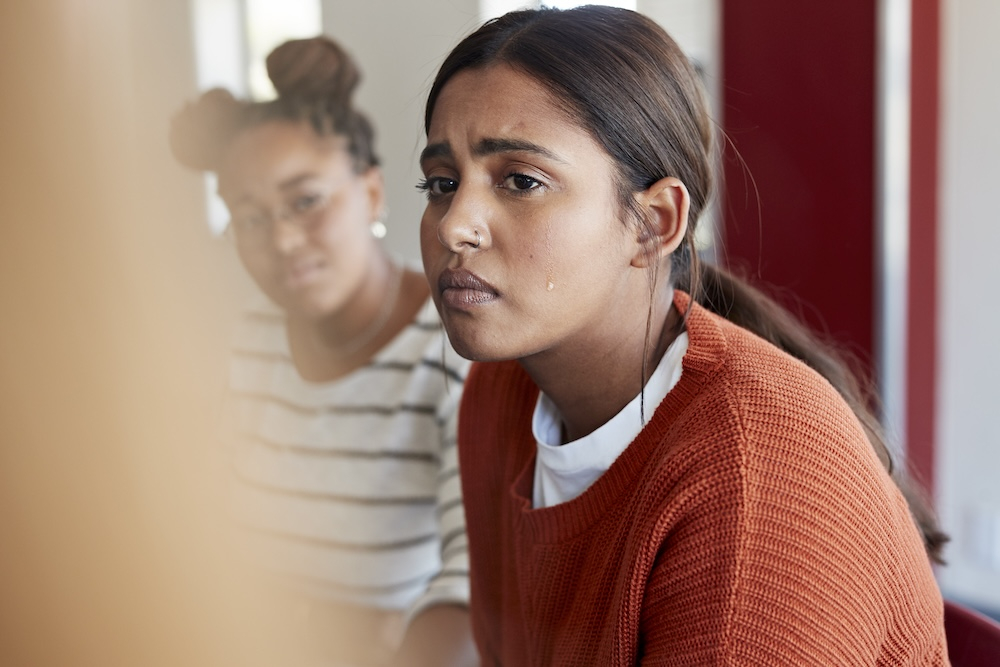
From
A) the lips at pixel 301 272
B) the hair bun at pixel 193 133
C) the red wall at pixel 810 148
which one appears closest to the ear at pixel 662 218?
the hair bun at pixel 193 133

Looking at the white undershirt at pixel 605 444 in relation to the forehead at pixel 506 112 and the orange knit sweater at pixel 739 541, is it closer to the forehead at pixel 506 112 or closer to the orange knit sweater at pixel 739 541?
the orange knit sweater at pixel 739 541

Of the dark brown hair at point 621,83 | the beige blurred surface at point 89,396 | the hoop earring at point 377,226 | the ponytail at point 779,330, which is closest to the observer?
the beige blurred surface at point 89,396

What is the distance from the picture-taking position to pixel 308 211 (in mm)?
1087

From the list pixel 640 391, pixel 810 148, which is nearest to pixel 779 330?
pixel 640 391

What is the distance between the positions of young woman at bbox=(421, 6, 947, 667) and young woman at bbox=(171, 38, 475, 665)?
0.28 metres

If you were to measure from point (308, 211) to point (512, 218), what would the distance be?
1.73 feet

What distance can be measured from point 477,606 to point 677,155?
470 millimetres

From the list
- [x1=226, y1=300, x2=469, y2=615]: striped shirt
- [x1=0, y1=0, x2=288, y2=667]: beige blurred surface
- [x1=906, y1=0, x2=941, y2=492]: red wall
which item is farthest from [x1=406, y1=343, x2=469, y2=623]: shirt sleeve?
[x1=906, y1=0, x2=941, y2=492]: red wall

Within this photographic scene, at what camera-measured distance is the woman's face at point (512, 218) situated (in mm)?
611

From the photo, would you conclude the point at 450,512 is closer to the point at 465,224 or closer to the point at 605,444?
the point at 605,444

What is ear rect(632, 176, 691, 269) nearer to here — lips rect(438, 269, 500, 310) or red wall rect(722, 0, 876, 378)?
lips rect(438, 269, 500, 310)

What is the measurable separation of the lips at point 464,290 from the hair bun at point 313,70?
0.62 metres

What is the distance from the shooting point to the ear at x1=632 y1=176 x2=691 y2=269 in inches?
26.1

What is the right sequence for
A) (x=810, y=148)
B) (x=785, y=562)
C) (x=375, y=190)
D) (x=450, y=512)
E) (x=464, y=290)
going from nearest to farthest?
(x=785, y=562)
(x=464, y=290)
(x=450, y=512)
(x=375, y=190)
(x=810, y=148)
